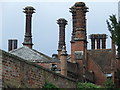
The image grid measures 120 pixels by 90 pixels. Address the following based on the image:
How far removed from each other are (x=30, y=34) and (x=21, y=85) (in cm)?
2737

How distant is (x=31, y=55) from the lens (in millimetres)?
39031

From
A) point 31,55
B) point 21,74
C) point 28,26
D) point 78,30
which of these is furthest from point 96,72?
point 21,74

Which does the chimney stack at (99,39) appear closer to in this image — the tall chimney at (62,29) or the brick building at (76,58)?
the brick building at (76,58)

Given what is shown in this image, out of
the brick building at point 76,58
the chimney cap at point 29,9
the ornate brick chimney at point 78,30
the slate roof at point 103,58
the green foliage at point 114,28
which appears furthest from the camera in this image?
the slate roof at point 103,58

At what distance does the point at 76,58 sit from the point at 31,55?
17.2 ft

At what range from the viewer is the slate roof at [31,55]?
38.1m

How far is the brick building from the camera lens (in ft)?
125

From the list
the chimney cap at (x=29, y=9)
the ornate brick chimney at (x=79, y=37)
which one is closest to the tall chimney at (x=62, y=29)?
the ornate brick chimney at (x=79, y=37)

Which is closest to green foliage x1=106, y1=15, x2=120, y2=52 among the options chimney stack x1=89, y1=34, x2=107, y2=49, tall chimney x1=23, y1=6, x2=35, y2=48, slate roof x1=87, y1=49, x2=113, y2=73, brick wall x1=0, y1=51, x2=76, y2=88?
brick wall x1=0, y1=51, x2=76, y2=88

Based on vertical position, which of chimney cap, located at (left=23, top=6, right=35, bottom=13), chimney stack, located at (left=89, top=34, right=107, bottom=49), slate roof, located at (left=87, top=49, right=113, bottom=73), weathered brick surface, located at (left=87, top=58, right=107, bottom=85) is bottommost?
weathered brick surface, located at (left=87, top=58, right=107, bottom=85)

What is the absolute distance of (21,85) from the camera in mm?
15844

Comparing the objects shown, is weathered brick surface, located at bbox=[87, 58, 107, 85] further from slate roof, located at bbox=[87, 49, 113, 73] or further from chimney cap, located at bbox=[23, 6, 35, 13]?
chimney cap, located at bbox=[23, 6, 35, 13]

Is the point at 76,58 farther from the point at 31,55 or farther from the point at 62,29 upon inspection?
the point at 31,55

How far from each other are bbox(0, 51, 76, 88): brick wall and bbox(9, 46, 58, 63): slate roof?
1738 centimetres
